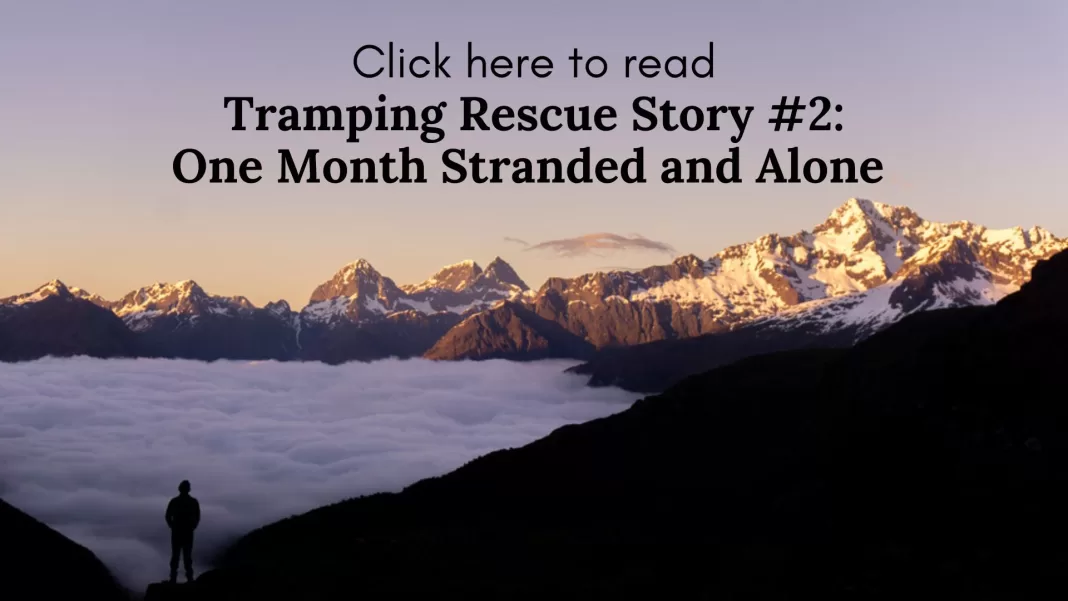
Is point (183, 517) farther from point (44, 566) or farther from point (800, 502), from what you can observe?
point (44, 566)

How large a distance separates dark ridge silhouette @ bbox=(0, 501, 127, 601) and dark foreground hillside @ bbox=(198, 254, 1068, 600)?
967 inches

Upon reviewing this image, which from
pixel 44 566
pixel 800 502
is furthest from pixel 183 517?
pixel 44 566

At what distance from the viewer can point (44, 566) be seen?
14212 centimetres

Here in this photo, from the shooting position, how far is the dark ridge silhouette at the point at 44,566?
132750 millimetres

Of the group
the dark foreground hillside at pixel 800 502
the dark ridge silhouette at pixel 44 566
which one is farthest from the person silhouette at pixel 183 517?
the dark ridge silhouette at pixel 44 566

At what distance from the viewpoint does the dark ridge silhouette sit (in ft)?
436

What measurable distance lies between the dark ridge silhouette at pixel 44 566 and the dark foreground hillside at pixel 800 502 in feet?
80.6

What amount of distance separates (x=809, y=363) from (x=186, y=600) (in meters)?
114

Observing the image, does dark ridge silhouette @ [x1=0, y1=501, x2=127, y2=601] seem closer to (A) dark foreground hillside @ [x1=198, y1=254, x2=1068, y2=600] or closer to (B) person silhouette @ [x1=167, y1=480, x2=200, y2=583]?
(A) dark foreground hillside @ [x1=198, y1=254, x2=1068, y2=600]

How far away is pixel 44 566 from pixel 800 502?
10215cm

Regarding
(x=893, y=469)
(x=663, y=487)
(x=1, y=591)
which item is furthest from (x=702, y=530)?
(x=1, y=591)

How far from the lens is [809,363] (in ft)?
504

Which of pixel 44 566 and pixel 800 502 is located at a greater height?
pixel 800 502

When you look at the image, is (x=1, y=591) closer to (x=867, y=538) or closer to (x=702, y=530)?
(x=702, y=530)
